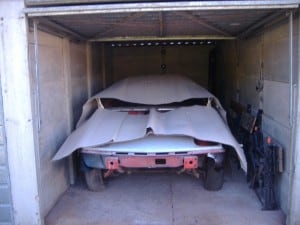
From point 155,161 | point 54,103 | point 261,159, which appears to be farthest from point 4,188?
point 261,159

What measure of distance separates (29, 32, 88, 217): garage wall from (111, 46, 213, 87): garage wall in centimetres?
410

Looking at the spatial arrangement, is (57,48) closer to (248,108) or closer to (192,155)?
(192,155)

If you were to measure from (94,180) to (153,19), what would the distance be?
2.30 meters

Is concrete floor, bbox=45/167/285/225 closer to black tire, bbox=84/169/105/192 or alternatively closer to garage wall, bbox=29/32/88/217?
Result: black tire, bbox=84/169/105/192

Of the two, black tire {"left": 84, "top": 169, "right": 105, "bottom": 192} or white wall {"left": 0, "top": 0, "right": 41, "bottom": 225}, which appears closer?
white wall {"left": 0, "top": 0, "right": 41, "bottom": 225}

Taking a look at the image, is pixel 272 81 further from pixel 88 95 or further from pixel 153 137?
pixel 88 95

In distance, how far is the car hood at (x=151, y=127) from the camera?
13.0 feet

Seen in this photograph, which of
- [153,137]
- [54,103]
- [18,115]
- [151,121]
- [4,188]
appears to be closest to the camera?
[18,115]

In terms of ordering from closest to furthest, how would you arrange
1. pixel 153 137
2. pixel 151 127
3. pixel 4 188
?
pixel 4 188
pixel 151 127
pixel 153 137

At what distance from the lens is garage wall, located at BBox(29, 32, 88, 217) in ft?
12.7

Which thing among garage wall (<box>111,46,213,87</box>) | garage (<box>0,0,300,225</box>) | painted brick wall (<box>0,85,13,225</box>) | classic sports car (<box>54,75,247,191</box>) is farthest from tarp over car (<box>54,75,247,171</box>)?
garage wall (<box>111,46,213,87</box>)

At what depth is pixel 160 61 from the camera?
9609mm

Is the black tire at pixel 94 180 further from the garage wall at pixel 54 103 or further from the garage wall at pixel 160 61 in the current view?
the garage wall at pixel 160 61

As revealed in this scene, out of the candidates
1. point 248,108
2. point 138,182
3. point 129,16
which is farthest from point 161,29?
point 138,182
